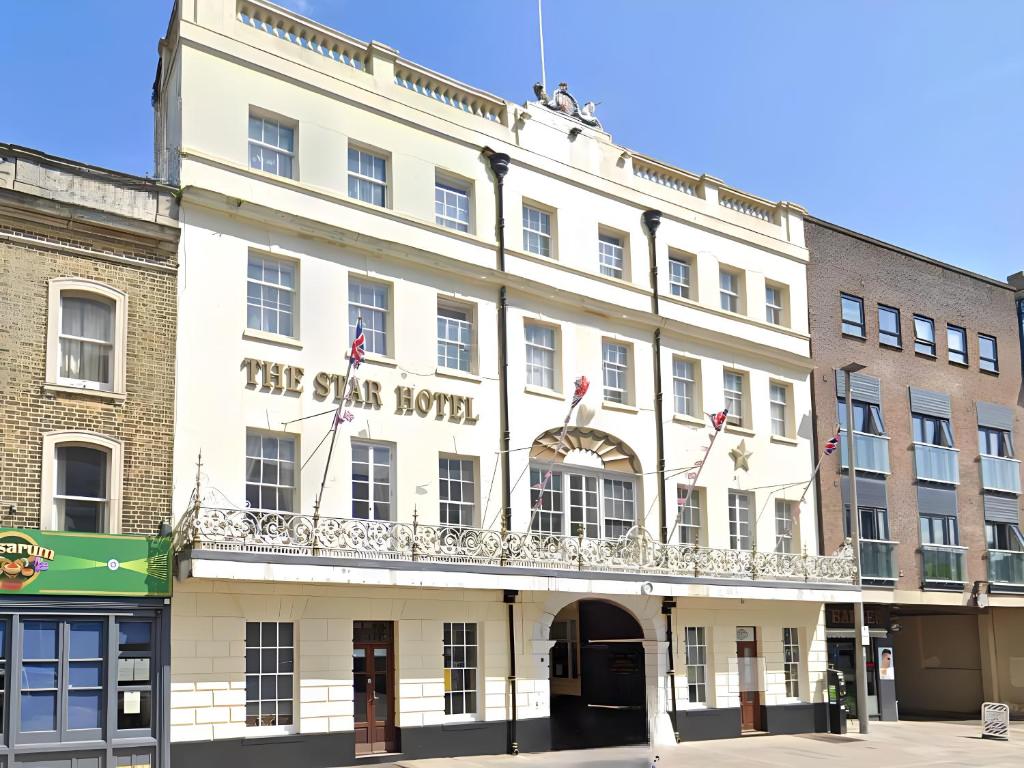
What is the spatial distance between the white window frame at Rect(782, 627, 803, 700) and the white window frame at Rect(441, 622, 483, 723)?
9.71 m

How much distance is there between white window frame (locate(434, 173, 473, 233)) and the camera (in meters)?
24.7

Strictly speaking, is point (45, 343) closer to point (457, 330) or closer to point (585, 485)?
point (457, 330)

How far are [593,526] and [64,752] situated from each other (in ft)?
40.2

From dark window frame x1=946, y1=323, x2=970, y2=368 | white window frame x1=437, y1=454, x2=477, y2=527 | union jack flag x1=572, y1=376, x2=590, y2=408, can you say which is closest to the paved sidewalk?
white window frame x1=437, y1=454, x2=477, y2=527

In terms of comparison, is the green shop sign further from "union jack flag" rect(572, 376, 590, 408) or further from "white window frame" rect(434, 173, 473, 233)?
"white window frame" rect(434, 173, 473, 233)

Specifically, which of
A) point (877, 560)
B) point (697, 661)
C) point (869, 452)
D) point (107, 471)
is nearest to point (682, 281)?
point (869, 452)

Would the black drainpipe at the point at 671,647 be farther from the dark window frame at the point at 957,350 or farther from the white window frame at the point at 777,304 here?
the dark window frame at the point at 957,350

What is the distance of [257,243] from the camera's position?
70.0 ft

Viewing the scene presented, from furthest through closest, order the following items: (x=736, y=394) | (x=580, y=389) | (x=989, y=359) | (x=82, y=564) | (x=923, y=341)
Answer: (x=989, y=359)
(x=923, y=341)
(x=736, y=394)
(x=580, y=389)
(x=82, y=564)

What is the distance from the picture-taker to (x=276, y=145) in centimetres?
2241

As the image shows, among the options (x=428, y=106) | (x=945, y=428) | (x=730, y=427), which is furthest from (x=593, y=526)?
(x=945, y=428)

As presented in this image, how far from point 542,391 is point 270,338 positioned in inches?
261

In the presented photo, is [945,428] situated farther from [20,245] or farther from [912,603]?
[20,245]

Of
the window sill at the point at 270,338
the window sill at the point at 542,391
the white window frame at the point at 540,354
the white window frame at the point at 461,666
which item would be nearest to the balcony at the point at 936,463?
the white window frame at the point at 540,354
